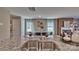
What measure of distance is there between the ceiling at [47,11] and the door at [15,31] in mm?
109

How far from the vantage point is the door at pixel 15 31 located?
2159mm

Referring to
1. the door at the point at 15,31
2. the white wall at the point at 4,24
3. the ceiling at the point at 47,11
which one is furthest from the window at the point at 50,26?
the white wall at the point at 4,24

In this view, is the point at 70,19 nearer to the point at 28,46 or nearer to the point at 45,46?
the point at 45,46

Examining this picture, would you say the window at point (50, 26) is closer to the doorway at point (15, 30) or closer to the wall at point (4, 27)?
the doorway at point (15, 30)

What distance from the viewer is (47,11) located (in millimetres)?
2172

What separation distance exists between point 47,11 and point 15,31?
0.66 m

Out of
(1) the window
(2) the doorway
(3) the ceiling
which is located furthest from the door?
(1) the window

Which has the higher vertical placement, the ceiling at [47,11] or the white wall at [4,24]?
the ceiling at [47,11]

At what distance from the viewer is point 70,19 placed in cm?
216

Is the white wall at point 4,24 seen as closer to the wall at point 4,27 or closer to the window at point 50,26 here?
the wall at point 4,27

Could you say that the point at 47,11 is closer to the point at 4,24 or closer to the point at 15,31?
the point at 15,31

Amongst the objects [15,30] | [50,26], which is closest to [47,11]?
[50,26]
